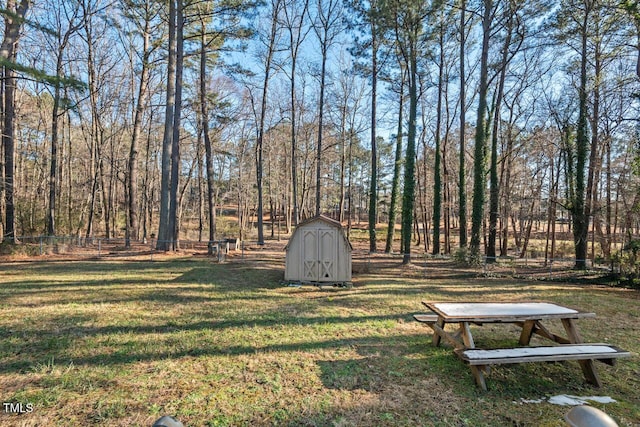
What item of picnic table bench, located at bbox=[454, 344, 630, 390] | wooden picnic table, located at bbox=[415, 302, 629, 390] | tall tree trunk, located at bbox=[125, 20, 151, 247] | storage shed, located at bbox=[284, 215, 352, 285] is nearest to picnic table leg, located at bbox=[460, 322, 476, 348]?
wooden picnic table, located at bbox=[415, 302, 629, 390]

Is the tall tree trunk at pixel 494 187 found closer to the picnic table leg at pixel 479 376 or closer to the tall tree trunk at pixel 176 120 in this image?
the picnic table leg at pixel 479 376

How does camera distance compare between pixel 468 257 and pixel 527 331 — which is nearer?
pixel 527 331

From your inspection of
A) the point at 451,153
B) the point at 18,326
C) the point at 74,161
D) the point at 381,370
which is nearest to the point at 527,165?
the point at 451,153

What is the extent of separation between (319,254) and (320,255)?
0.16 feet

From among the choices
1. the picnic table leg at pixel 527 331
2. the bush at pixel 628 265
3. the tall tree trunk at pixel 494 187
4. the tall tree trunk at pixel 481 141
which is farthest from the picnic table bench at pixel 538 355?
the tall tree trunk at pixel 494 187

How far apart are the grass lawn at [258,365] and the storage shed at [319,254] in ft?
6.79

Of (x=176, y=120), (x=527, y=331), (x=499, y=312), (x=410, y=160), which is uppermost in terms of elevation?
(x=176, y=120)

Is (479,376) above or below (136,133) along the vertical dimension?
below

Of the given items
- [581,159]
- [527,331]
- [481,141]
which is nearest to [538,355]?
[527,331]

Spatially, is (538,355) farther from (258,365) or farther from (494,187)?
(494,187)

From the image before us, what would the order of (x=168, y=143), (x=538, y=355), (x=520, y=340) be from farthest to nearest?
(x=168, y=143)
(x=520, y=340)
(x=538, y=355)

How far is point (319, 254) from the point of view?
995 centimetres

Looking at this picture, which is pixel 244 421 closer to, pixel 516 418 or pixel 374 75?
pixel 516 418

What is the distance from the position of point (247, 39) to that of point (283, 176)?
21.1 meters
